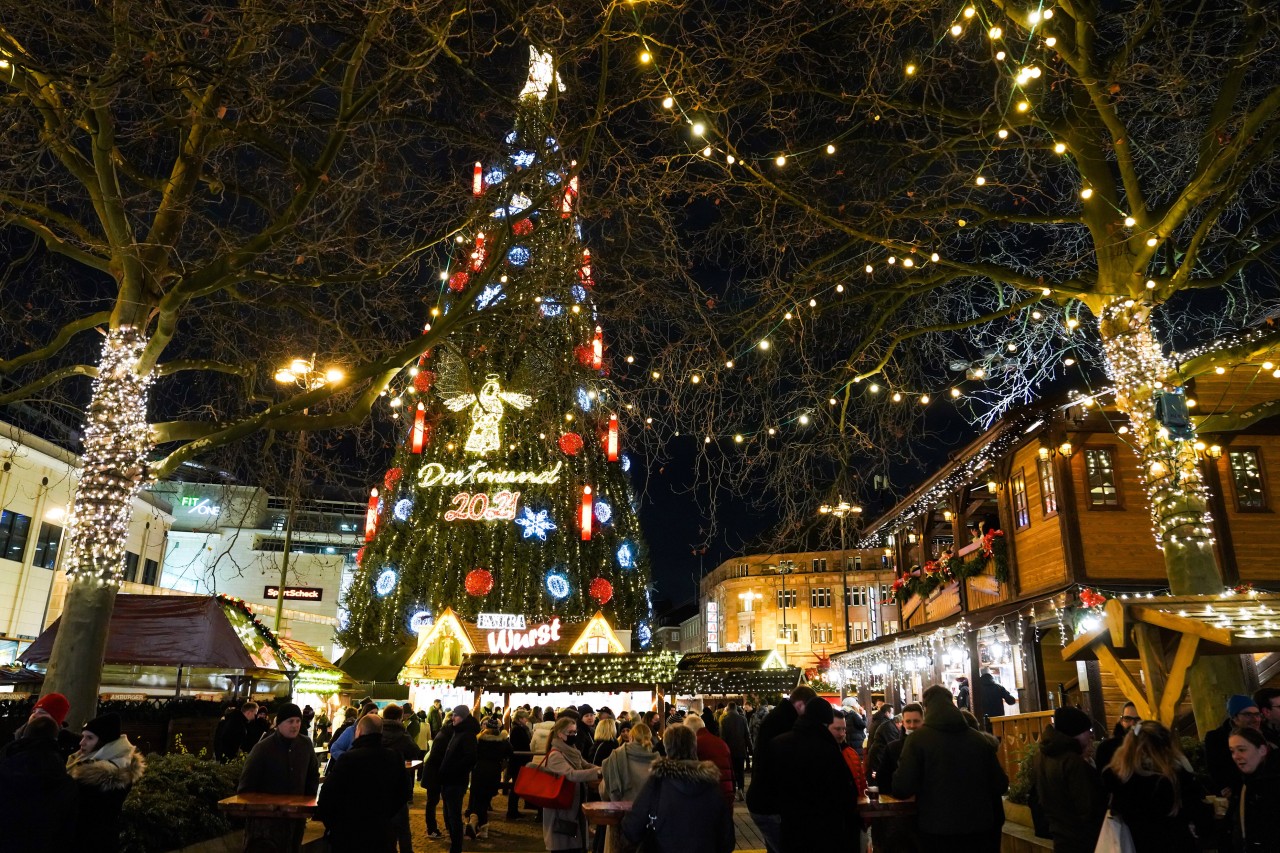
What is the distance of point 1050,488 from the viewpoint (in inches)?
717

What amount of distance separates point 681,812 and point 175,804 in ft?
18.5

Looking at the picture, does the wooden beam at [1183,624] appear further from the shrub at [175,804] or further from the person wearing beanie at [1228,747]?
the shrub at [175,804]

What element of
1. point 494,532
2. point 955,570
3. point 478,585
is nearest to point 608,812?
point 955,570

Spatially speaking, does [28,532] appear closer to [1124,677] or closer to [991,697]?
[991,697]

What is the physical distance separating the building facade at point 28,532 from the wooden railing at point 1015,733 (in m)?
24.5

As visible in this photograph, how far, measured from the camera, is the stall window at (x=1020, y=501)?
64.4 feet

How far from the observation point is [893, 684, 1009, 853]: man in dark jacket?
5695 mm

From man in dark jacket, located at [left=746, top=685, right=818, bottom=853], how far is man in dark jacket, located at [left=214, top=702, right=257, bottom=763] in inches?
337

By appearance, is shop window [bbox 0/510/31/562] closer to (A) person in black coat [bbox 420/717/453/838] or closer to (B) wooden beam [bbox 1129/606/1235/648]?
(A) person in black coat [bbox 420/717/453/838]

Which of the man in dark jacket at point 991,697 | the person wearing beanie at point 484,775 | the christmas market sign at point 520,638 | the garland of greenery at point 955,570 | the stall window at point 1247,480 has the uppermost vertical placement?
the stall window at point 1247,480

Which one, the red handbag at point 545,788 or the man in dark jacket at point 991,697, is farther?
the man in dark jacket at point 991,697

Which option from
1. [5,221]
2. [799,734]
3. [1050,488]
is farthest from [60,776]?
[1050,488]

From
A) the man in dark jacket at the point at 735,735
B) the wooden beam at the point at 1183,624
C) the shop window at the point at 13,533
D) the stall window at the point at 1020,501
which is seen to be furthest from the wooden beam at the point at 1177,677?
the shop window at the point at 13,533

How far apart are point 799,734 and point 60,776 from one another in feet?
15.0
